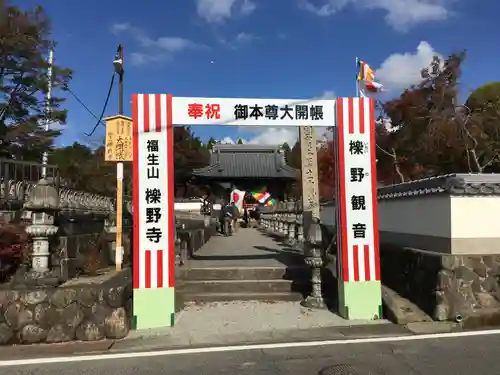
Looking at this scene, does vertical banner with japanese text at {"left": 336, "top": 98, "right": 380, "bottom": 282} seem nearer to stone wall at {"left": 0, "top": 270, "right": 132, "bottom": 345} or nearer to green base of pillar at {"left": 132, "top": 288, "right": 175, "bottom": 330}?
green base of pillar at {"left": 132, "top": 288, "right": 175, "bottom": 330}

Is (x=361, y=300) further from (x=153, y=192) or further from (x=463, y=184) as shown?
(x=153, y=192)

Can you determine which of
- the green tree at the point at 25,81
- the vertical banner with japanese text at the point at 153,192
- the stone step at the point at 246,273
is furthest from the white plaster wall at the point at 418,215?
the green tree at the point at 25,81

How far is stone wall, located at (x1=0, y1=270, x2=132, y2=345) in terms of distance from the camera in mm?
6090

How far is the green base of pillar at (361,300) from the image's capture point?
7.23 metres

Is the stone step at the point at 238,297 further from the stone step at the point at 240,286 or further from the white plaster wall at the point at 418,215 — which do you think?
the white plaster wall at the point at 418,215

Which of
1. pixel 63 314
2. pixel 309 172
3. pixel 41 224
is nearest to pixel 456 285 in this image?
pixel 309 172

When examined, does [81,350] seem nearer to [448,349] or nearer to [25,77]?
[448,349]

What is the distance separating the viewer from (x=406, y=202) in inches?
356

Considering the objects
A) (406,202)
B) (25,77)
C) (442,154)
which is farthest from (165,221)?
(25,77)

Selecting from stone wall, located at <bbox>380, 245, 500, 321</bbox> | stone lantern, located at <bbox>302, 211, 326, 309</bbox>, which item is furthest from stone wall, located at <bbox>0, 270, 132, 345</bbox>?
stone wall, located at <bbox>380, 245, 500, 321</bbox>

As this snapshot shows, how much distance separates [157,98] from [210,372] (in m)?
4.42

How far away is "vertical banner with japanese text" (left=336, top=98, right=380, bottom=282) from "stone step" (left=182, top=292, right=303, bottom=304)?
1.45 meters

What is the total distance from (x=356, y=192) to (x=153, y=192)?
3.56 metres

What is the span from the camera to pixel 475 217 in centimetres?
752
